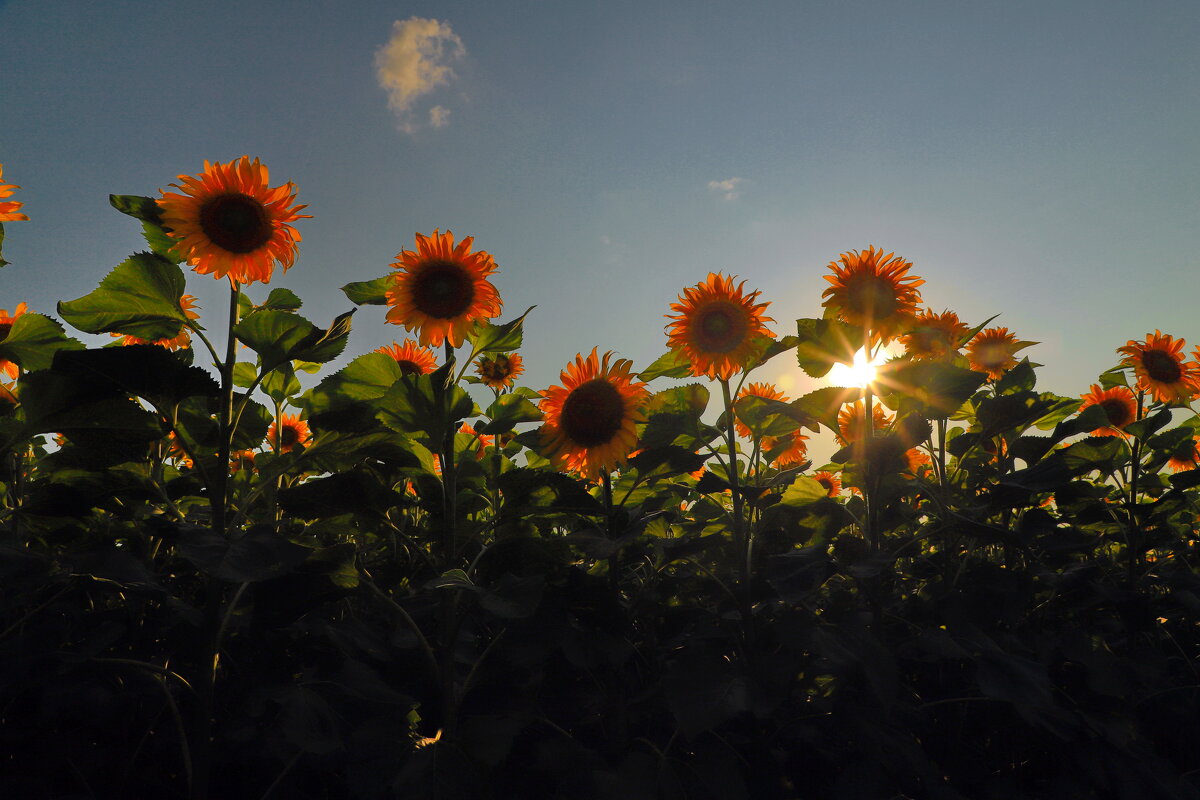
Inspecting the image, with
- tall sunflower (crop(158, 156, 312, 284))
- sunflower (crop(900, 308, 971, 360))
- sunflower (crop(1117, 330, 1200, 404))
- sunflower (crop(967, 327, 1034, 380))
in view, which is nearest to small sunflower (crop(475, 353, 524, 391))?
tall sunflower (crop(158, 156, 312, 284))

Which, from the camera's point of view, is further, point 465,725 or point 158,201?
point 158,201

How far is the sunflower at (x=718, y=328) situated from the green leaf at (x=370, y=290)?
→ 1.14 m

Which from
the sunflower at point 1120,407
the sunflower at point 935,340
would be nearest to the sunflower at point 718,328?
the sunflower at point 935,340

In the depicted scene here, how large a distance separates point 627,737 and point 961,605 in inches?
47.1

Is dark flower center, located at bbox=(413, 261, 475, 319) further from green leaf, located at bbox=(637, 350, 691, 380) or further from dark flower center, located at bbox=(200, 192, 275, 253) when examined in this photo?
green leaf, located at bbox=(637, 350, 691, 380)

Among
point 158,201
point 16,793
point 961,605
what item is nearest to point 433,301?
point 158,201

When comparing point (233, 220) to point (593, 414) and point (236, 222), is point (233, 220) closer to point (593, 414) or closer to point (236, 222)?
point (236, 222)

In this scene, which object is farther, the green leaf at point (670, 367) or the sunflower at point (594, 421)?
the green leaf at point (670, 367)

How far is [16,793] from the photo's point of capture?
180 cm

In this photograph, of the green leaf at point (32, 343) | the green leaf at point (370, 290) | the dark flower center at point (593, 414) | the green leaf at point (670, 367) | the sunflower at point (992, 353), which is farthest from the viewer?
the sunflower at point (992, 353)

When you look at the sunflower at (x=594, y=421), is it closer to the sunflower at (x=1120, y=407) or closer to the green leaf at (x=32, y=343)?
the green leaf at (x=32, y=343)

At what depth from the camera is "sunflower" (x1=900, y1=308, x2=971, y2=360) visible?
291 cm

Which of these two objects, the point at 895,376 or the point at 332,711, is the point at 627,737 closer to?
the point at 332,711

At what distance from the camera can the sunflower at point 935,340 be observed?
291cm
